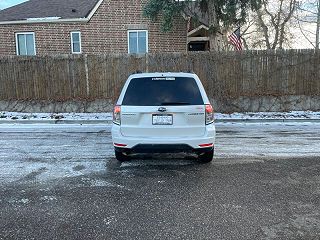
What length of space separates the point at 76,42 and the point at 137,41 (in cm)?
343

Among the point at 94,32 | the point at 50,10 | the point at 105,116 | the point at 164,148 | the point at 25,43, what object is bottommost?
the point at 105,116

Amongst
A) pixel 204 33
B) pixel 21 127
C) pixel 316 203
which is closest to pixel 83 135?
pixel 21 127

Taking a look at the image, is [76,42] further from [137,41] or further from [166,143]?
[166,143]

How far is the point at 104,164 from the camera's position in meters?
6.65

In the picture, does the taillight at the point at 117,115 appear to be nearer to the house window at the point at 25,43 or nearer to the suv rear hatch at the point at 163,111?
the suv rear hatch at the point at 163,111

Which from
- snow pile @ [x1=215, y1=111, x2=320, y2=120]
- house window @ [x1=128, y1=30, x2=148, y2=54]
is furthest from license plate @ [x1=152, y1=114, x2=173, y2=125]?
house window @ [x1=128, y1=30, x2=148, y2=54]

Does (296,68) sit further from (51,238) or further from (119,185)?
(51,238)

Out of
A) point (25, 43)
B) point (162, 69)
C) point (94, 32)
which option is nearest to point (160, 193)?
point (162, 69)

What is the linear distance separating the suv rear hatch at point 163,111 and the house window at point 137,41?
42.2ft

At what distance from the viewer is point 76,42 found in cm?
1880

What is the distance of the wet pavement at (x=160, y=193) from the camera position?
3.96 meters

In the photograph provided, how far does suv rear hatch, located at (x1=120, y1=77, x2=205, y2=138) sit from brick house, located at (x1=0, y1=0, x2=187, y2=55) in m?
12.7

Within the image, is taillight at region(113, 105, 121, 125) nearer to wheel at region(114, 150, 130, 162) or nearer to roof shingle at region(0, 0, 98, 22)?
wheel at region(114, 150, 130, 162)

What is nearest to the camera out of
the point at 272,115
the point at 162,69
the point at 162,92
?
the point at 162,92
